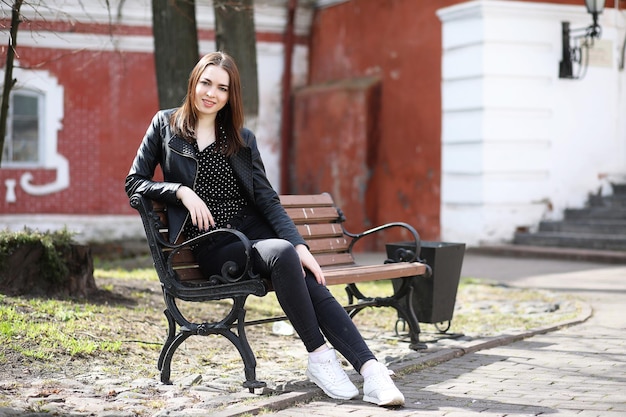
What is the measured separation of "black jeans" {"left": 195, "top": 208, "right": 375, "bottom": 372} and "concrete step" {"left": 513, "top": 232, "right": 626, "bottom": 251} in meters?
7.69

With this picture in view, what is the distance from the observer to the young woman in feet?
16.5

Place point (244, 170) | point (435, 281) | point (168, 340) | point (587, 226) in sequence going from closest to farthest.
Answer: point (168, 340), point (244, 170), point (435, 281), point (587, 226)

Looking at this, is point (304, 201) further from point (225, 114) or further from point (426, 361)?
point (426, 361)

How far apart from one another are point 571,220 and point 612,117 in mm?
1641

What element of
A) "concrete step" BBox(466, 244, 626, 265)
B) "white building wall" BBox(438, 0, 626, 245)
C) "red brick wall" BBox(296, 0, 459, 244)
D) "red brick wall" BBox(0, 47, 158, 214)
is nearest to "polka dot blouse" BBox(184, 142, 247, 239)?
"concrete step" BBox(466, 244, 626, 265)

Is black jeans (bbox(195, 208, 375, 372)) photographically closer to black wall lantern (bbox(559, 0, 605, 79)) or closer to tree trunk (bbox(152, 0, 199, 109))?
tree trunk (bbox(152, 0, 199, 109))

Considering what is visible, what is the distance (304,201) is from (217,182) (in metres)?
1.20

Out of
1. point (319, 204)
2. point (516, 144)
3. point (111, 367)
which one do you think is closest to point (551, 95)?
point (516, 144)

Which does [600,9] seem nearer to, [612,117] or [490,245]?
[612,117]

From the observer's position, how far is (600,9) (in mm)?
12625

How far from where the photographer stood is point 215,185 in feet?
17.5

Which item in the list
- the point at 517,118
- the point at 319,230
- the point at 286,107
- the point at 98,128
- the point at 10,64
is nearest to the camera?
the point at 319,230

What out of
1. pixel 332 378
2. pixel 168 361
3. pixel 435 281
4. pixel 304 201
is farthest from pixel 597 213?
pixel 168 361

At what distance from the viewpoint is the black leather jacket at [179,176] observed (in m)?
5.21
